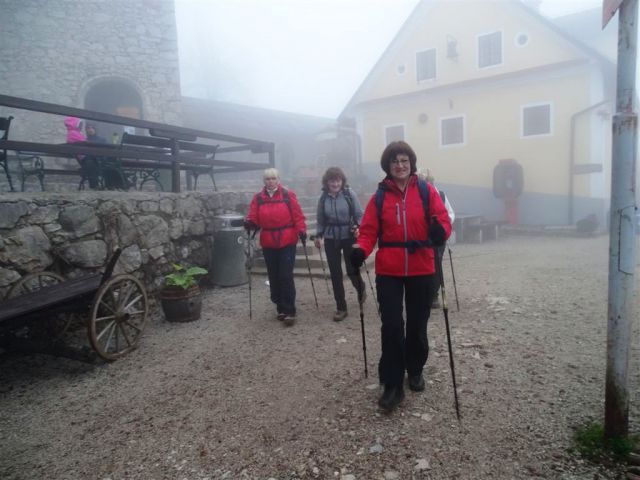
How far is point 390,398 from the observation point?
2.92 m

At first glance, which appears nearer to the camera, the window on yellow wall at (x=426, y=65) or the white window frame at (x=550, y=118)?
the white window frame at (x=550, y=118)

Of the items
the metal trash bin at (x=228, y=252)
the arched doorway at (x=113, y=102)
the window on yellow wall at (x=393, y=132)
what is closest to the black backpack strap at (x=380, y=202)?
the metal trash bin at (x=228, y=252)

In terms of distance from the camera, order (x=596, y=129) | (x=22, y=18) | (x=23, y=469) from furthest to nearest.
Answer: (x=596, y=129)
(x=22, y=18)
(x=23, y=469)

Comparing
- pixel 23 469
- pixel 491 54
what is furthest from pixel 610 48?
pixel 23 469

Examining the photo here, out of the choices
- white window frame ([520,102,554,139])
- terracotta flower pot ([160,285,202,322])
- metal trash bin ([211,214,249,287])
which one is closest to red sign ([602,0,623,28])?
terracotta flower pot ([160,285,202,322])

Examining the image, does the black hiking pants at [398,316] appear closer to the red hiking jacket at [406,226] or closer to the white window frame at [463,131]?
the red hiking jacket at [406,226]

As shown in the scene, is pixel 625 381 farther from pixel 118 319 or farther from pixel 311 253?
pixel 311 253

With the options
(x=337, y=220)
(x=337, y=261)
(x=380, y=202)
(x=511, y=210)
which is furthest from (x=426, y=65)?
(x=380, y=202)

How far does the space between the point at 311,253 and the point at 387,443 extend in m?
5.60

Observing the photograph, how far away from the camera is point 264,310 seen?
566 centimetres

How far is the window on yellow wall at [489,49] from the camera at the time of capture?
48.8ft

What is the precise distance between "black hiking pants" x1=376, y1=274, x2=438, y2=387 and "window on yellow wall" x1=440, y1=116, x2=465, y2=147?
1414cm

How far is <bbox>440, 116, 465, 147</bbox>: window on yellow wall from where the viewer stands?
15.8 m

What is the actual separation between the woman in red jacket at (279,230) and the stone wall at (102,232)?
1637mm
